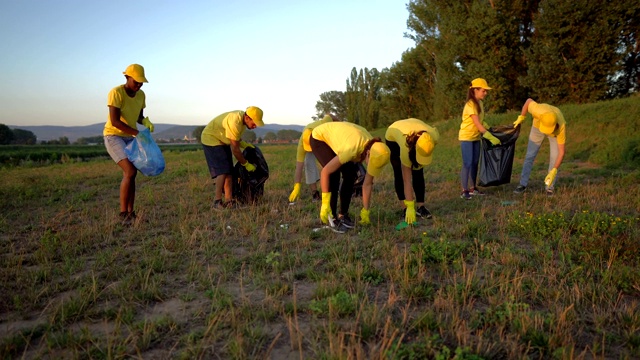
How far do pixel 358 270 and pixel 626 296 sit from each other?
6.24 feet

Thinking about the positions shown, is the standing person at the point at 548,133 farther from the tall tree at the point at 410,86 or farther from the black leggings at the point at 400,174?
the tall tree at the point at 410,86

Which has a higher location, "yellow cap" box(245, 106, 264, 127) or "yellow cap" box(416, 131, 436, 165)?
"yellow cap" box(245, 106, 264, 127)

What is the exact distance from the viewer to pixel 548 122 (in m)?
5.80

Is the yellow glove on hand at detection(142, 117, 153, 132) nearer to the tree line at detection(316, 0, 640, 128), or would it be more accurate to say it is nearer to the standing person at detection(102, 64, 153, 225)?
the standing person at detection(102, 64, 153, 225)

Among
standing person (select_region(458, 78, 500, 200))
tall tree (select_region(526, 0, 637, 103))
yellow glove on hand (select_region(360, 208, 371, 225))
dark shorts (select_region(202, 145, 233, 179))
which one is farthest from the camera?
tall tree (select_region(526, 0, 637, 103))

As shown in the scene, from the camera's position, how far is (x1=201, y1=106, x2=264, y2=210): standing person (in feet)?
17.5

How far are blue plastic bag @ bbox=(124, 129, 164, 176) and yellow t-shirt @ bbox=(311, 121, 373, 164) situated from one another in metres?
2.28

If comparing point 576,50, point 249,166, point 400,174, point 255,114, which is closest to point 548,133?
point 400,174

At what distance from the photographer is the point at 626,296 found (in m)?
2.58

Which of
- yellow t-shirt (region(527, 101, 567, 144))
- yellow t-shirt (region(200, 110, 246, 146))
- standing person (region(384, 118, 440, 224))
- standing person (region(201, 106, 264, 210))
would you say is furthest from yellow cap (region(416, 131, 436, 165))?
yellow t-shirt (region(527, 101, 567, 144))

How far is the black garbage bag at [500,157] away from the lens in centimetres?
635

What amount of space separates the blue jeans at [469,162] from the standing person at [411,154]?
1606 mm

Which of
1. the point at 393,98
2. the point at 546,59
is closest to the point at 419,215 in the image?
the point at 546,59

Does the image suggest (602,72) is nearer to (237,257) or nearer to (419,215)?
(419,215)
